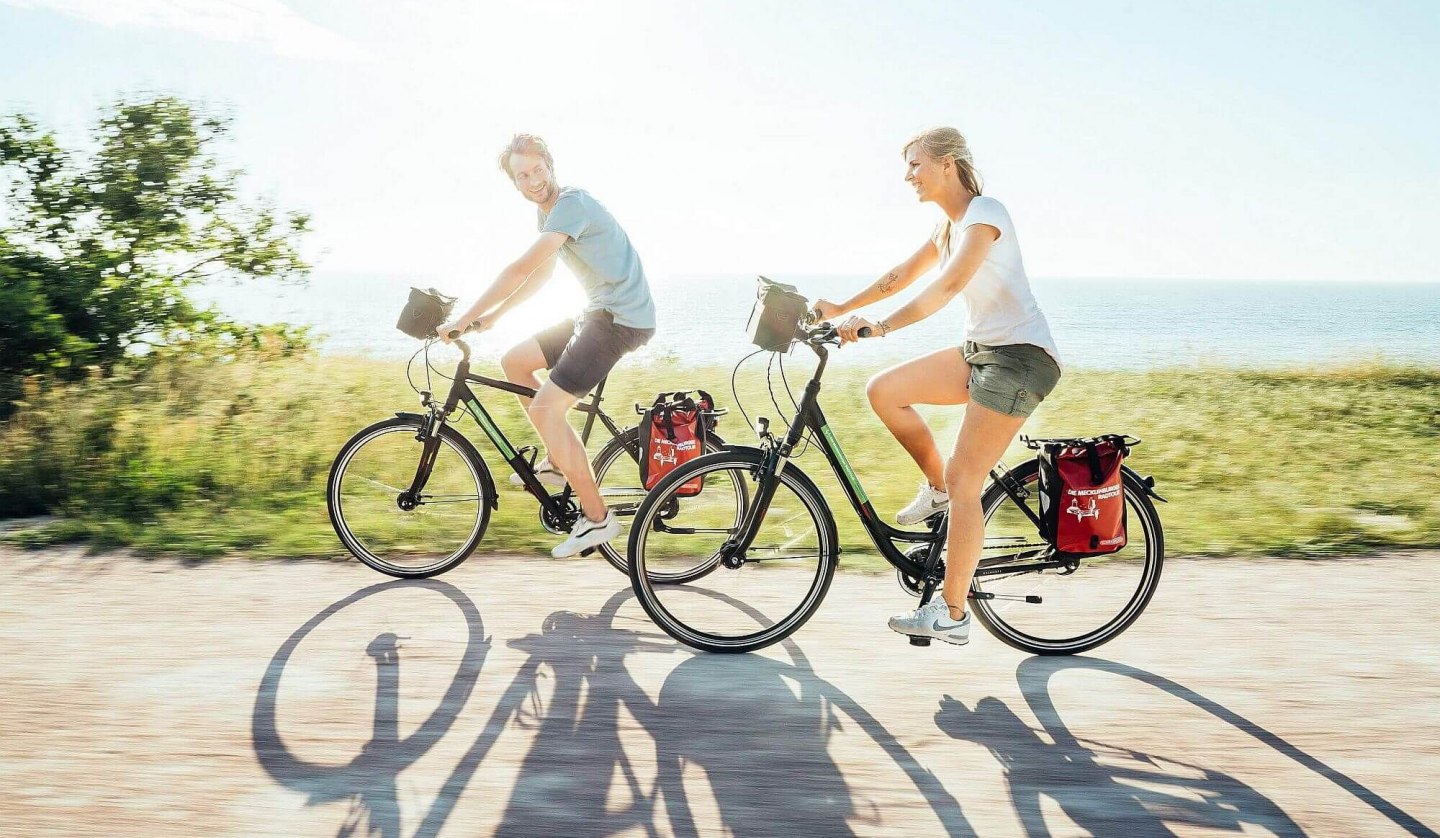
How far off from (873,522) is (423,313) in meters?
2.31

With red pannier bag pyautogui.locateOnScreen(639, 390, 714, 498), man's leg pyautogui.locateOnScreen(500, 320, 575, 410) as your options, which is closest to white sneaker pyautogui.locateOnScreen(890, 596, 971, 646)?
red pannier bag pyautogui.locateOnScreen(639, 390, 714, 498)

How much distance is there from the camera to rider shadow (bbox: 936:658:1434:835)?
2.89 m

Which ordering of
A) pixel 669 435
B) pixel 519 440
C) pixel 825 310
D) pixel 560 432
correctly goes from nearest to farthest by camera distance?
pixel 825 310, pixel 560 432, pixel 669 435, pixel 519 440

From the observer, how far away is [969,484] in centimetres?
399

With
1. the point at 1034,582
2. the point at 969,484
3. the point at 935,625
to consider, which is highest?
the point at 969,484

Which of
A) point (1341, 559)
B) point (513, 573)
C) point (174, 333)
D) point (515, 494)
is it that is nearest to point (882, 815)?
point (513, 573)

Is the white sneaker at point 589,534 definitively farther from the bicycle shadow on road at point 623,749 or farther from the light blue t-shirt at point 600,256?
the light blue t-shirt at point 600,256

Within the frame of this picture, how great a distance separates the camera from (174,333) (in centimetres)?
1331

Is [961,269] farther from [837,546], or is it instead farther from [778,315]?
[837,546]

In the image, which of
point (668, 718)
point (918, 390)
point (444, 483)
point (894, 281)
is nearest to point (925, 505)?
point (918, 390)

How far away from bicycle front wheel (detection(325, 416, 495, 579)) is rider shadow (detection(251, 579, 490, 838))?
919 millimetres

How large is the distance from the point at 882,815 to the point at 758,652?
1.38 metres

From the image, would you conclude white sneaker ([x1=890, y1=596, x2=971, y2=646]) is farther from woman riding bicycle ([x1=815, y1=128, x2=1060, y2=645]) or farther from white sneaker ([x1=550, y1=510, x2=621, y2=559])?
white sneaker ([x1=550, y1=510, x2=621, y2=559])

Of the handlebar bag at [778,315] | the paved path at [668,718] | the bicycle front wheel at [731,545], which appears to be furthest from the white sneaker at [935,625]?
the handlebar bag at [778,315]
